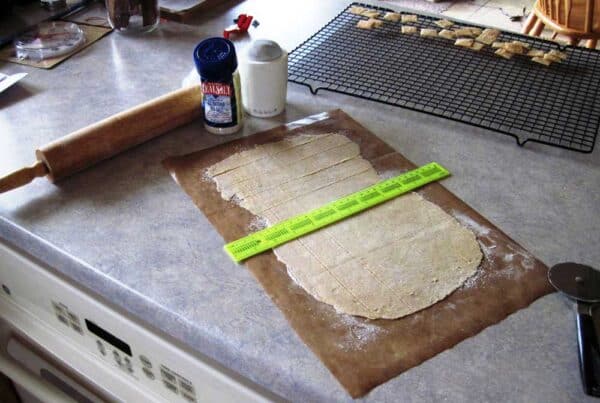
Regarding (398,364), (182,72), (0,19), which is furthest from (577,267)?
(0,19)

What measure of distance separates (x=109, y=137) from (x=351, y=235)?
0.37 metres

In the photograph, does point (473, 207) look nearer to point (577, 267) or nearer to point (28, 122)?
point (577, 267)

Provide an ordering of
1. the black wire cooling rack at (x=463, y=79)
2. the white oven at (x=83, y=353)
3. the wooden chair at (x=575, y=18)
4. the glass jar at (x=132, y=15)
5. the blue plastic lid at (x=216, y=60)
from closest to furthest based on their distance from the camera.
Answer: the white oven at (x=83, y=353) → the blue plastic lid at (x=216, y=60) → the black wire cooling rack at (x=463, y=79) → the glass jar at (x=132, y=15) → the wooden chair at (x=575, y=18)

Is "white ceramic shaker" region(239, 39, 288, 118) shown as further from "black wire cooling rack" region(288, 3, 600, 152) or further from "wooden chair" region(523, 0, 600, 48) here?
"wooden chair" region(523, 0, 600, 48)

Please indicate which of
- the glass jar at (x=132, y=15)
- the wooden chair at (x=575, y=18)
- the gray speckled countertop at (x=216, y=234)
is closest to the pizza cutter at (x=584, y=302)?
the gray speckled countertop at (x=216, y=234)

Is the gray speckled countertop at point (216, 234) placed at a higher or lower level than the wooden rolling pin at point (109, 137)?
lower

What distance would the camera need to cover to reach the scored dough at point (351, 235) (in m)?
0.62

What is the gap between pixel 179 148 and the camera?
84cm

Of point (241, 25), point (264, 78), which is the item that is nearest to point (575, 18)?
point (241, 25)

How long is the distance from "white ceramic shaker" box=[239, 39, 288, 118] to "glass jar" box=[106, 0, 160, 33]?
38 cm

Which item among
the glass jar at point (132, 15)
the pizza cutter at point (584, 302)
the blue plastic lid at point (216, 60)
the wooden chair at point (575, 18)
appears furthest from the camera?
the wooden chair at point (575, 18)

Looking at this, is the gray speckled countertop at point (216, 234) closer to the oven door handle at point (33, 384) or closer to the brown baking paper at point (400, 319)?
the brown baking paper at point (400, 319)

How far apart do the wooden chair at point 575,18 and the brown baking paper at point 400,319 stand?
1465 mm

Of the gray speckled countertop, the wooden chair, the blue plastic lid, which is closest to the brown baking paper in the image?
the gray speckled countertop
